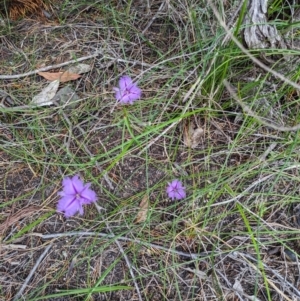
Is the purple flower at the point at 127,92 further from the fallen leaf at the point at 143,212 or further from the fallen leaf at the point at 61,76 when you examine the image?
the fallen leaf at the point at 143,212

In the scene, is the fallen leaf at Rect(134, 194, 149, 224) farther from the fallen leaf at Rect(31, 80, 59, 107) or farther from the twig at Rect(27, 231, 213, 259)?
the fallen leaf at Rect(31, 80, 59, 107)

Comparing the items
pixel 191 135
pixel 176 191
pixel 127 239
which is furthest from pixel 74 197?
pixel 191 135

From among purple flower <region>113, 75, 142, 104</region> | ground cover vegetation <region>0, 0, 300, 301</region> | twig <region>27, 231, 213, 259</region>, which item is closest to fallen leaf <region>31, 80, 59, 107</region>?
ground cover vegetation <region>0, 0, 300, 301</region>

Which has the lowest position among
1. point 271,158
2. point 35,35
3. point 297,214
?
point 297,214

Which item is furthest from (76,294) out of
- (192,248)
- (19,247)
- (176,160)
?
(176,160)

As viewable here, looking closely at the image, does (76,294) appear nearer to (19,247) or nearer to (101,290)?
(101,290)

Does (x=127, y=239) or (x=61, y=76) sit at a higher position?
(x=61, y=76)

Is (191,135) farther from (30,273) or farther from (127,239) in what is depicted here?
(30,273)
